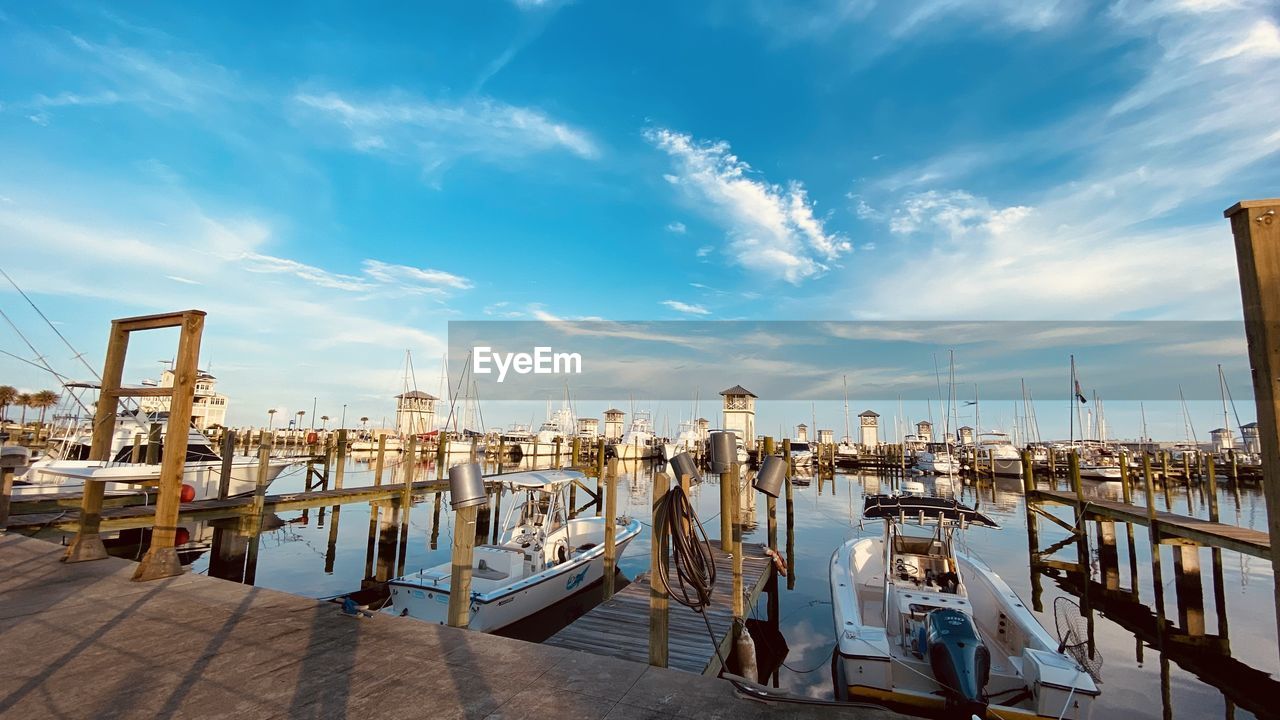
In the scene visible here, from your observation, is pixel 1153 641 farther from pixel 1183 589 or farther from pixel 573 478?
pixel 573 478

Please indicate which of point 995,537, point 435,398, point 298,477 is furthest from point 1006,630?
point 435,398

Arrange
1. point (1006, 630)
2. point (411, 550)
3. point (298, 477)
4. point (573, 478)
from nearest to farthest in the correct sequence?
1. point (1006, 630)
2. point (573, 478)
3. point (411, 550)
4. point (298, 477)

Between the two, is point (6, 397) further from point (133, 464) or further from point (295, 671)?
point (295, 671)

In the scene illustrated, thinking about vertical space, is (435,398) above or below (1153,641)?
above

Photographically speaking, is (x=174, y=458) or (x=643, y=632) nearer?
(x=174, y=458)

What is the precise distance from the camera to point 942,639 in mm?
7246

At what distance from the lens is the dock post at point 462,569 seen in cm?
618

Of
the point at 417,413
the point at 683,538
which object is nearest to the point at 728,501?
the point at 683,538

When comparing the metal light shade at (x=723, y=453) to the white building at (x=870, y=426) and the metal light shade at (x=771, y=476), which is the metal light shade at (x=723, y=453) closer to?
the metal light shade at (x=771, y=476)

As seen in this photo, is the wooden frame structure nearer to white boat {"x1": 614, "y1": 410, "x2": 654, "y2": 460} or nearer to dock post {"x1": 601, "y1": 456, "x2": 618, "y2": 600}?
dock post {"x1": 601, "y1": 456, "x2": 618, "y2": 600}

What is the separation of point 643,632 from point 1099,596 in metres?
14.4

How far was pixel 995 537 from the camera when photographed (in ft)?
81.0

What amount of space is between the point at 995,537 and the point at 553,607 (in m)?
21.6

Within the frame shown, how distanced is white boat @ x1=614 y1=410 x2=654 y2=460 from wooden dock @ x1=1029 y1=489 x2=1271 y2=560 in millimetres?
59259
